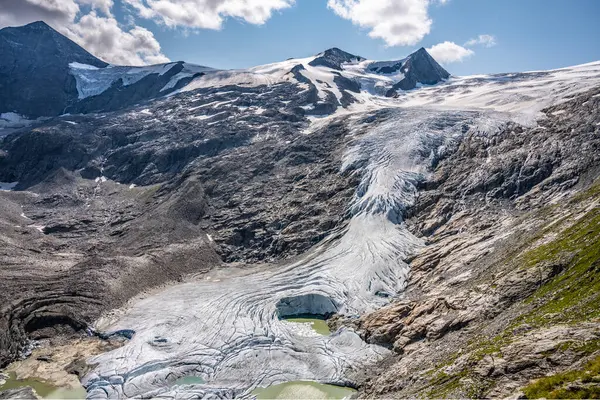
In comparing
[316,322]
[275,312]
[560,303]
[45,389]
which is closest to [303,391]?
[316,322]

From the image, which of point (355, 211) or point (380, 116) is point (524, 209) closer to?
point (355, 211)

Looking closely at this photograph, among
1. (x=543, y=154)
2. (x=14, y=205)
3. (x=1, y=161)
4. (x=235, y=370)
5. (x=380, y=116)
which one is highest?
(x=380, y=116)

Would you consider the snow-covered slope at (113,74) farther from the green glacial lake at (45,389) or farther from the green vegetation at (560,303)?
the green vegetation at (560,303)

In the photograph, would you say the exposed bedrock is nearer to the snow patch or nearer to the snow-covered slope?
the snow patch

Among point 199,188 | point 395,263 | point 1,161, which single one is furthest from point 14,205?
point 395,263

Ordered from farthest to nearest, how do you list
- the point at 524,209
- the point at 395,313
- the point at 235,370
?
the point at 524,209 → the point at 395,313 → the point at 235,370

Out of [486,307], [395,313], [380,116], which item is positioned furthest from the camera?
[380,116]

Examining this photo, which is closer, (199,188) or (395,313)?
(395,313)

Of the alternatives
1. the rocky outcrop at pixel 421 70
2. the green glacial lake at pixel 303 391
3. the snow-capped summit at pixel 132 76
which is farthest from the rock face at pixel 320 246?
the rocky outcrop at pixel 421 70
